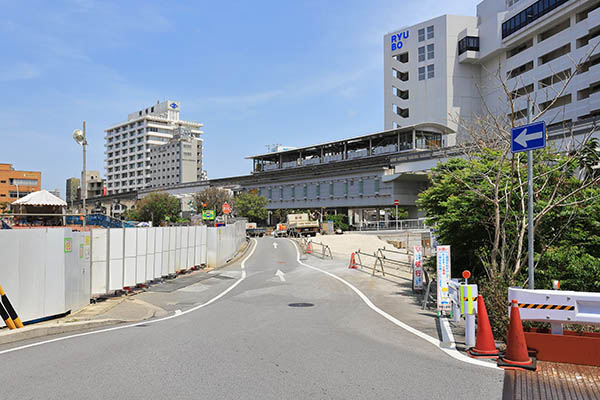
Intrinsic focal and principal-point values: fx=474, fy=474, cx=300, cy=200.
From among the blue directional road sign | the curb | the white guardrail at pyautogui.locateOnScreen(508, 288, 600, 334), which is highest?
the blue directional road sign

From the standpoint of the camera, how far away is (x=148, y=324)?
10820 mm

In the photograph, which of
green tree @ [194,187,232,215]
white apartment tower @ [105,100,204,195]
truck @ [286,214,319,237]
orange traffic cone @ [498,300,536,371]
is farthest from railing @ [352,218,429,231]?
white apartment tower @ [105,100,204,195]

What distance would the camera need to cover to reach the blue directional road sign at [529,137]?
8.58 m

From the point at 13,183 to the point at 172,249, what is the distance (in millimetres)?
122040

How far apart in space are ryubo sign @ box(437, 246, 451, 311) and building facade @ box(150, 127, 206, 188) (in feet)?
461

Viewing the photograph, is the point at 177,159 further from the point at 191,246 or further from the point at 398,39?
the point at 191,246

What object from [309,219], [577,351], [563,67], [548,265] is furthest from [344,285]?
[563,67]

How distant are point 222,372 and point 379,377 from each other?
2190mm

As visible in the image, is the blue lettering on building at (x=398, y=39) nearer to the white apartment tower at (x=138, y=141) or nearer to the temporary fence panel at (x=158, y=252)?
the temporary fence panel at (x=158, y=252)

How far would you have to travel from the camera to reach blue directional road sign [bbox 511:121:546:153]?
28.1 ft

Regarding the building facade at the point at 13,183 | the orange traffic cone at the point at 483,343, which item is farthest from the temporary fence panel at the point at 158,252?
the building facade at the point at 13,183

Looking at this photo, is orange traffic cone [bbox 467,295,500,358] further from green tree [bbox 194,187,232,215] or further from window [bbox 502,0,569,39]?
green tree [bbox 194,187,232,215]

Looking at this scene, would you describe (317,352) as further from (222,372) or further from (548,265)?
(548,265)

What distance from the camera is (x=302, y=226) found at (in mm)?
60844
